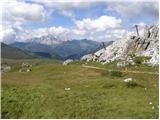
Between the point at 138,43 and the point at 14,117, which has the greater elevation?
the point at 138,43

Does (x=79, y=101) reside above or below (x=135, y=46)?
below

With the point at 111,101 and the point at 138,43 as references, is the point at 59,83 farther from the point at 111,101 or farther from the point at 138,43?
the point at 138,43

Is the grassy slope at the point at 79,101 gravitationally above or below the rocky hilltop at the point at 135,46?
below

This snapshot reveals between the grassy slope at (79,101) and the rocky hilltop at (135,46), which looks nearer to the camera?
the grassy slope at (79,101)

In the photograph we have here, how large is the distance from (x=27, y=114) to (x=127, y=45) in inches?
4381

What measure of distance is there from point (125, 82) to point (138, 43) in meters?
89.3

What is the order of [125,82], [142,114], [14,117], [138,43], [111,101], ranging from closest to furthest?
[142,114] → [14,117] → [111,101] → [125,82] → [138,43]

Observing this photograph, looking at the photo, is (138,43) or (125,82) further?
(138,43)

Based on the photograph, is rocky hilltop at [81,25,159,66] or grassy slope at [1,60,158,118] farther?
rocky hilltop at [81,25,159,66]

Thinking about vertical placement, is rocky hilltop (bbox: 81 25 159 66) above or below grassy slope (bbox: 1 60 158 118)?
above

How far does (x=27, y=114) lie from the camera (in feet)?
136

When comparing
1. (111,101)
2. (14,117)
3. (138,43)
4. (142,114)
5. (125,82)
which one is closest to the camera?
(142,114)

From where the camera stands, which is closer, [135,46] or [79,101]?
[79,101]

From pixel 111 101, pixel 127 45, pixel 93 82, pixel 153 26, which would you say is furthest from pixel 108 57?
pixel 111 101
